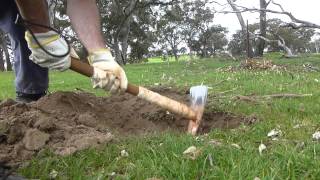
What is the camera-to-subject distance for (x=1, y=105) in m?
4.33

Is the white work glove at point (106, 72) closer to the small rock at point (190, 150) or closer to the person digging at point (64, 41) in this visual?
the person digging at point (64, 41)

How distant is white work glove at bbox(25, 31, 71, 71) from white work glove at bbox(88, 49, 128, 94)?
24 centimetres

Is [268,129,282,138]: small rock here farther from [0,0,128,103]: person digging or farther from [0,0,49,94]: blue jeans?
[0,0,49,94]: blue jeans

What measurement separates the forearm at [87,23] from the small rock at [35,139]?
677 millimetres

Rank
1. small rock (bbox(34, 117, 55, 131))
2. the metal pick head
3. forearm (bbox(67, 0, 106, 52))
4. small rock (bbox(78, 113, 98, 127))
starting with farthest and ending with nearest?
the metal pick head
small rock (bbox(78, 113, 98, 127))
small rock (bbox(34, 117, 55, 131))
forearm (bbox(67, 0, 106, 52))

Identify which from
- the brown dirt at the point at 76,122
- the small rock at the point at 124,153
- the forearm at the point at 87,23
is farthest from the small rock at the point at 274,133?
the forearm at the point at 87,23

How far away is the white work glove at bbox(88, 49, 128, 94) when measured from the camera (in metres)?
3.40

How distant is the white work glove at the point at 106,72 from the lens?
340 centimetres

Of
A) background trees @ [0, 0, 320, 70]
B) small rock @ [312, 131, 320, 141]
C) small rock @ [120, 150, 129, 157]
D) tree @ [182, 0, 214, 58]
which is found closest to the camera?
small rock @ [120, 150, 129, 157]

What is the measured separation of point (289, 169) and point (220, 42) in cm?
5836

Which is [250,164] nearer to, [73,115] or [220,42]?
[73,115]

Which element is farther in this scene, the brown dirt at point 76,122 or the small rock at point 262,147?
the brown dirt at point 76,122

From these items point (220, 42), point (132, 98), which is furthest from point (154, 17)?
point (132, 98)

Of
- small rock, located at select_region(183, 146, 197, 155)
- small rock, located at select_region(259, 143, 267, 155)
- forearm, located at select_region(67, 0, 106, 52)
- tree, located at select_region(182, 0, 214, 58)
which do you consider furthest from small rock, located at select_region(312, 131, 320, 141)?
tree, located at select_region(182, 0, 214, 58)
